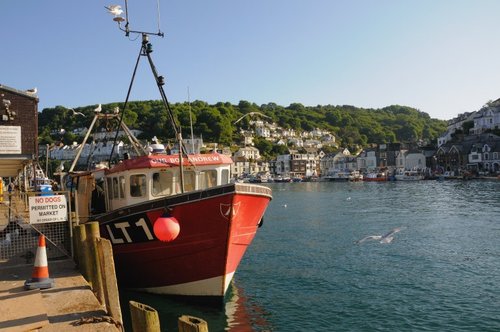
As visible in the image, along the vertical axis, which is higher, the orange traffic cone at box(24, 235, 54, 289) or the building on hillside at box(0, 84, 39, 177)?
the building on hillside at box(0, 84, 39, 177)

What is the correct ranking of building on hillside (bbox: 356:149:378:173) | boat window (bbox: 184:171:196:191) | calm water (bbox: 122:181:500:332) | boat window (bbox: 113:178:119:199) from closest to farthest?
calm water (bbox: 122:181:500:332), boat window (bbox: 184:171:196:191), boat window (bbox: 113:178:119:199), building on hillside (bbox: 356:149:378:173)

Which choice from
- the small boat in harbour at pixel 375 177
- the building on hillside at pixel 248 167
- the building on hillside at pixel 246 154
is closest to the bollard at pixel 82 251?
the small boat in harbour at pixel 375 177

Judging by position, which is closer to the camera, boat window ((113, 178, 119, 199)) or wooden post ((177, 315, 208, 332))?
wooden post ((177, 315, 208, 332))

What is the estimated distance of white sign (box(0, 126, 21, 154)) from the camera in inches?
540

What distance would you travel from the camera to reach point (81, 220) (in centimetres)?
1509

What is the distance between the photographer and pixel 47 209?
11.1 metres

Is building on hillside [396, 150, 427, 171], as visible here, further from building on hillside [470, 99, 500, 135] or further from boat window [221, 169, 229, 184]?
boat window [221, 169, 229, 184]

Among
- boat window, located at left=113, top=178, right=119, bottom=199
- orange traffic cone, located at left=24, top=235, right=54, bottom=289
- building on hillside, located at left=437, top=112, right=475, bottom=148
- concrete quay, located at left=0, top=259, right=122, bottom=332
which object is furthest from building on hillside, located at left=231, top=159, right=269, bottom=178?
orange traffic cone, located at left=24, top=235, right=54, bottom=289

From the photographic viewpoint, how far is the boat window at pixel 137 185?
13260 millimetres

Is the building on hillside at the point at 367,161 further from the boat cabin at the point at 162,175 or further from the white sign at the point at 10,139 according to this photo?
the white sign at the point at 10,139

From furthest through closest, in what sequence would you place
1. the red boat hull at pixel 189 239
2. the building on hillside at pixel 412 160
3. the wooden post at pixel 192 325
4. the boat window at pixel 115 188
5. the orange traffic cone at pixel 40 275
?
the building on hillside at pixel 412 160, the boat window at pixel 115 188, the red boat hull at pixel 189 239, the orange traffic cone at pixel 40 275, the wooden post at pixel 192 325

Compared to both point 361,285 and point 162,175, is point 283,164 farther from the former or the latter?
point 162,175

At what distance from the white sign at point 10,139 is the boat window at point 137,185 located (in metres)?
3.99

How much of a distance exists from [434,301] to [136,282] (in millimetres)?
9050
